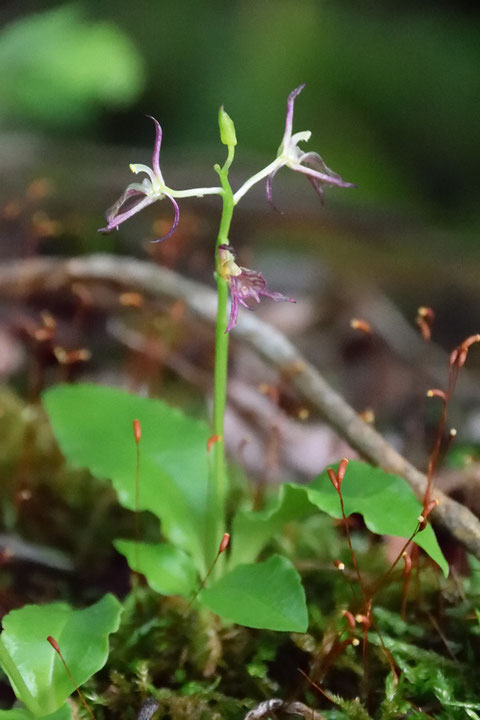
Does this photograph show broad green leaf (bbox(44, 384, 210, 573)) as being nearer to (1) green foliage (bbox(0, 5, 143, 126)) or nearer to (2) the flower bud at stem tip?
(2) the flower bud at stem tip

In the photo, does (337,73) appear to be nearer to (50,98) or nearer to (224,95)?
(224,95)

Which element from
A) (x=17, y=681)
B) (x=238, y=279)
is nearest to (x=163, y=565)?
(x=17, y=681)

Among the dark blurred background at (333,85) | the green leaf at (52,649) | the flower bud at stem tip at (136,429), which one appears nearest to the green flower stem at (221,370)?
the flower bud at stem tip at (136,429)

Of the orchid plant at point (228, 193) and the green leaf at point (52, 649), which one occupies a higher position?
the orchid plant at point (228, 193)

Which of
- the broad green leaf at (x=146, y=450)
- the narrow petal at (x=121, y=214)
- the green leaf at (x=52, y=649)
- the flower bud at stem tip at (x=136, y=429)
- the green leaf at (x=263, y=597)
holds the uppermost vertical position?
the narrow petal at (x=121, y=214)

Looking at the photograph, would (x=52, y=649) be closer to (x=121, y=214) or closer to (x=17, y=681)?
(x=17, y=681)

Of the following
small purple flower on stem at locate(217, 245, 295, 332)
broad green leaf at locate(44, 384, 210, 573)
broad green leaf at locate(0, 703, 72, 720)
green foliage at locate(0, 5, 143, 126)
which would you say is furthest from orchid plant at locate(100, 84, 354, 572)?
green foliage at locate(0, 5, 143, 126)

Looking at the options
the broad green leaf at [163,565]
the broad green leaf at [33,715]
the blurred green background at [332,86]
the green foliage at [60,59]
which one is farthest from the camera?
the blurred green background at [332,86]

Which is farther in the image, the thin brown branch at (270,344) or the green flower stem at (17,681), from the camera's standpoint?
the thin brown branch at (270,344)

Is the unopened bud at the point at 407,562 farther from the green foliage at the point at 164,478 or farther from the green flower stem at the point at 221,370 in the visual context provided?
the green flower stem at the point at 221,370
